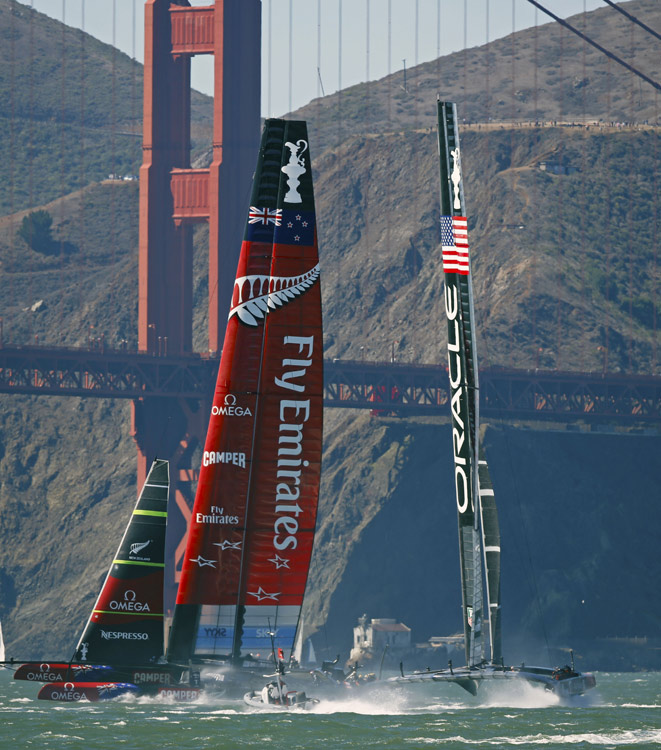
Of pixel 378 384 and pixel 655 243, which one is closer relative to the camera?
pixel 378 384

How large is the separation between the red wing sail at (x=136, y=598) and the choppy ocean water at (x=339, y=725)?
0.97m

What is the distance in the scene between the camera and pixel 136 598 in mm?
35000

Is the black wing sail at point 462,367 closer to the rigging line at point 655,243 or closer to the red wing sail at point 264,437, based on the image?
the red wing sail at point 264,437

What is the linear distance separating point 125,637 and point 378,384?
52727mm

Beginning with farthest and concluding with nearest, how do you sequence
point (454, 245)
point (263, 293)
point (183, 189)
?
point (183, 189) → point (263, 293) → point (454, 245)

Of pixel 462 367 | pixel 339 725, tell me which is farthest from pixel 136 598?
pixel 462 367

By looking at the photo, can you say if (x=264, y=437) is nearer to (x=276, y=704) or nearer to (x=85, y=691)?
(x=276, y=704)

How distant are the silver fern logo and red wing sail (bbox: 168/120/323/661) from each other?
0.02 metres

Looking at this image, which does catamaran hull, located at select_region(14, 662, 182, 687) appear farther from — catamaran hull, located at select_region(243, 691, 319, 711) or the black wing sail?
the black wing sail

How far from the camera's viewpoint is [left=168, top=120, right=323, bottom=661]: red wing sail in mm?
33219

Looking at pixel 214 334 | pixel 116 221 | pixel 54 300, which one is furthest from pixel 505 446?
pixel 116 221

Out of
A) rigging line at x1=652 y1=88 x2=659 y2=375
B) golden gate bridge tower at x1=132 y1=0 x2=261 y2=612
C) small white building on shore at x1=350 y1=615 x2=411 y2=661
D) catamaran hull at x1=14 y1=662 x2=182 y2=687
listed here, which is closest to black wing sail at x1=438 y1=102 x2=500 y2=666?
catamaran hull at x1=14 y1=662 x2=182 y2=687

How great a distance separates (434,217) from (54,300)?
77.1 feet

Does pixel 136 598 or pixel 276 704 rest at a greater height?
pixel 136 598
